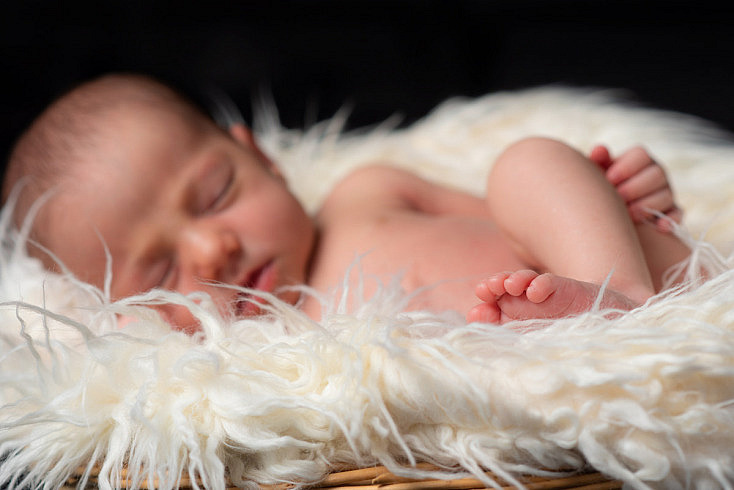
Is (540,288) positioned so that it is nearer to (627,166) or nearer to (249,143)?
(627,166)

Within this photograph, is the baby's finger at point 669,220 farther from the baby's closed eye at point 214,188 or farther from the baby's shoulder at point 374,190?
the baby's closed eye at point 214,188

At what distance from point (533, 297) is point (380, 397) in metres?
0.18

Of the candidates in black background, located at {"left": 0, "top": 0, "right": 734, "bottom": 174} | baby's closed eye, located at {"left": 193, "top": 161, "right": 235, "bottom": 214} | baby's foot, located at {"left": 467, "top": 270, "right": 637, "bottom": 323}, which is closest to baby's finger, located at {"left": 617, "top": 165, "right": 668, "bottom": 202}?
baby's foot, located at {"left": 467, "top": 270, "right": 637, "bottom": 323}

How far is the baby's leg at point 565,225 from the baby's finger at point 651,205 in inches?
3.8

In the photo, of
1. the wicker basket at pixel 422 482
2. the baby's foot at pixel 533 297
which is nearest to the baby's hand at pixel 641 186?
the baby's foot at pixel 533 297

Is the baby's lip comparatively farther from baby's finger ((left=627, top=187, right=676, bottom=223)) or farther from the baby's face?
baby's finger ((left=627, top=187, right=676, bottom=223))

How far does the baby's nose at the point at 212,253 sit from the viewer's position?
106 cm

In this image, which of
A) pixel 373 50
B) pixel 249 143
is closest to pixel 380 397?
pixel 249 143

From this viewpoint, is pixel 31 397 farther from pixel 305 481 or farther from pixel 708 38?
pixel 708 38

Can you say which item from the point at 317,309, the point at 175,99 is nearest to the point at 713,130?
the point at 317,309

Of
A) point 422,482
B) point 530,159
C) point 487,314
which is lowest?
point 422,482

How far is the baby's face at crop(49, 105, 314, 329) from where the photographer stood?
108 centimetres

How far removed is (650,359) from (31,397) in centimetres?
60

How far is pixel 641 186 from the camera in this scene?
3.42 feet
